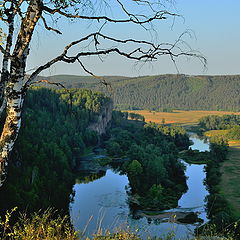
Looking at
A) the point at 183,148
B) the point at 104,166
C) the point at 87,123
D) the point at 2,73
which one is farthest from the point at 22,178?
the point at 87,123

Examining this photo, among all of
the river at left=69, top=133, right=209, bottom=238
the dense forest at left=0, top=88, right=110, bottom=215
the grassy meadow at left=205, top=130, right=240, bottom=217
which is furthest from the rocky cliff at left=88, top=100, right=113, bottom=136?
the river at left=69, top=133, right=209, bottom=238

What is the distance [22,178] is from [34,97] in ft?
282

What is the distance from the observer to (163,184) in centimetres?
5741

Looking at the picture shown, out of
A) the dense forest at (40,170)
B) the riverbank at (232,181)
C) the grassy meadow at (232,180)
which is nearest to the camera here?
the dense forest at (40,170)

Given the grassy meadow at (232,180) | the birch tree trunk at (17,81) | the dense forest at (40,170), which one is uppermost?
the birch tree trunk at (17,81)

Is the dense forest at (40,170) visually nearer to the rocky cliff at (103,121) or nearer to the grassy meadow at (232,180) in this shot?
the grassy meadow at (232,180)

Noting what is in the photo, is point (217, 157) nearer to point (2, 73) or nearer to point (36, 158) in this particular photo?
point (36, 158)

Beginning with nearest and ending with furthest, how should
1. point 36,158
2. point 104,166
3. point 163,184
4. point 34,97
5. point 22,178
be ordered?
point 22,178 → point 36,158 → point 163,184 → point 104,166 → point 34,97

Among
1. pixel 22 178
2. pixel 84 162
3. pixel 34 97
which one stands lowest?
pixel 84 162

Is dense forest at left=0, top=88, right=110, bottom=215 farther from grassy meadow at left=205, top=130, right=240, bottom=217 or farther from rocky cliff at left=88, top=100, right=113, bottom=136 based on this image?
rocky cliff at left=88, top=100, right=113, bottom=136

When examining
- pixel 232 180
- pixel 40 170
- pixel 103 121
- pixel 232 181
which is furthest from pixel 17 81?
pixel 103 121

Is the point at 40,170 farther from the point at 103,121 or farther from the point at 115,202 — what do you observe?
the point at 103,121

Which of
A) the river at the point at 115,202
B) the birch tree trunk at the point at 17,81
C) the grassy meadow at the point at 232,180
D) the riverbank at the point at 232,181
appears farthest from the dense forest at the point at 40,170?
the grassy meadow at the point at 232,180

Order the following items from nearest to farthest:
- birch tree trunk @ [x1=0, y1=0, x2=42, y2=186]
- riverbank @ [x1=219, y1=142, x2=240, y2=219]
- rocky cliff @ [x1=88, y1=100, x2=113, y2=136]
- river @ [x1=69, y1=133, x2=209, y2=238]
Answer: birch tree trunk @ [x1=0, y1=0, x2=42, y2=186]
river @ [x1=69, y1=133, x2=209, y2=238]
riverbank @ [x1=219, y1=142, x2=240, y2=219]
rocky cliff @ [x1=88, y1=100, x2=113, y2=136]
